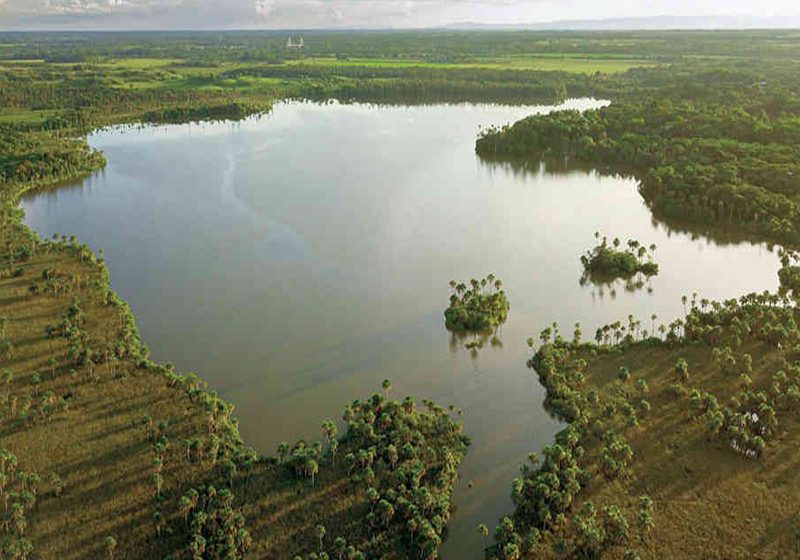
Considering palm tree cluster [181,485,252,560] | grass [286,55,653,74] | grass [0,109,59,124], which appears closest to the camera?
palm tree cluster [181,485,252,560]

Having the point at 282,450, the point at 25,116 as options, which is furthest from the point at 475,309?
the point at 25,116

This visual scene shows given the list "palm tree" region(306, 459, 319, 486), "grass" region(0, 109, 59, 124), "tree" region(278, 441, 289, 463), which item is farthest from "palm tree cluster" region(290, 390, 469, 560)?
"grass" region(0, 109, 59, 124)

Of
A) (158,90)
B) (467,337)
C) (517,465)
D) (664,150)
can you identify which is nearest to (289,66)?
(158,90)

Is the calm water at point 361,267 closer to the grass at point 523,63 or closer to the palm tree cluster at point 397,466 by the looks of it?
the palm tree cluster at point 397,466

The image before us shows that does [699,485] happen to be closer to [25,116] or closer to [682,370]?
[682,370]

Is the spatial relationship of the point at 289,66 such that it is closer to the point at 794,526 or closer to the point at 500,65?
the point at 500,65

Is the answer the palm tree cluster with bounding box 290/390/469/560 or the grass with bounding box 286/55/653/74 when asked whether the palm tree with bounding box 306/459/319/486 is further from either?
the grass with bounding box 286/55/653/74
